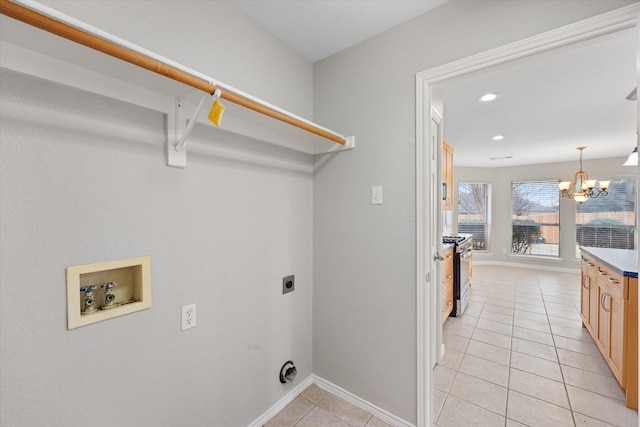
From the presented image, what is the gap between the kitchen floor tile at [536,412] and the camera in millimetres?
1710

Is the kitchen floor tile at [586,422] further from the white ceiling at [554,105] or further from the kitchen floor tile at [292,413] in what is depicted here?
the white ceiling at [554,105]

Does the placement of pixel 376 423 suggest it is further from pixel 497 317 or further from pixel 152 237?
pixel 497 317

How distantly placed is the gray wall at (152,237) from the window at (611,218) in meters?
6.84

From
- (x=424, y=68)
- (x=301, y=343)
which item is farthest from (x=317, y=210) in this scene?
(x=424, y=68)

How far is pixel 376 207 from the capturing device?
1.72 metres

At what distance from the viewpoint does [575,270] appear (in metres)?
5.86

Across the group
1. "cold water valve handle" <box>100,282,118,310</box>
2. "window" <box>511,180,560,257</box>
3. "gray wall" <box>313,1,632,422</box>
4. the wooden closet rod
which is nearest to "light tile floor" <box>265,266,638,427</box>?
"gray wall" <box>313,1,632,422</box>

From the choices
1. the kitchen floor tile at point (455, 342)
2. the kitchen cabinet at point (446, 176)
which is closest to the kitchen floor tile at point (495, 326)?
the kitchen floor tile at point (455, 342)

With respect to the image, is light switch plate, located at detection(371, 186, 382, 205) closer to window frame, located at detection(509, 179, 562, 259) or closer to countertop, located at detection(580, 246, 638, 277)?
countertop, located at detection(580, 246, 638, 277)

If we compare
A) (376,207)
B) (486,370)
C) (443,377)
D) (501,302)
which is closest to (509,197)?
(501,302)

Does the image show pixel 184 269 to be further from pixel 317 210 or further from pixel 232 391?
pixel 317 210

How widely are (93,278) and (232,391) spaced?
0.92 m

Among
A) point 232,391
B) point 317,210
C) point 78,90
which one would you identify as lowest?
point 232,391

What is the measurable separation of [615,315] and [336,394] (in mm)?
2127
